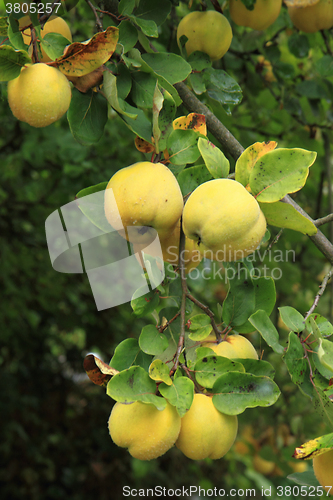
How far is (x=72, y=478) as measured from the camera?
3684 mm

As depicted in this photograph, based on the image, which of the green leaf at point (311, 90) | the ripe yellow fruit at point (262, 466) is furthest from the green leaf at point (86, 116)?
the ripe yellow fruit at point (262, 466)

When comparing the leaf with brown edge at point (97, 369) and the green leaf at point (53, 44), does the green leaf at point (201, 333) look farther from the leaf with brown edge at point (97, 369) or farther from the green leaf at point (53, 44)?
the green leaf at point (53, 44)

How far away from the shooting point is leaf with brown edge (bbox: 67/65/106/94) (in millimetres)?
774

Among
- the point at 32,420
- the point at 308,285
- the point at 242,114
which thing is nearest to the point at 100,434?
the point at 32,420

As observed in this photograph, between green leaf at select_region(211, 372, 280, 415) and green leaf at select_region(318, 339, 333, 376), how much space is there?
0.27 feet

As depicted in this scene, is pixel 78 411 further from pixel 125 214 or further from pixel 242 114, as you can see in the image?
pixel 125 214

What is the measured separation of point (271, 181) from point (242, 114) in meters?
1.40

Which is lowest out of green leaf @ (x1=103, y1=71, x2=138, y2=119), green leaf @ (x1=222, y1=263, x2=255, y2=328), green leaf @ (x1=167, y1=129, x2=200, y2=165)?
green leaf @ (x1=222, y1=263, x2=255, y2=328)

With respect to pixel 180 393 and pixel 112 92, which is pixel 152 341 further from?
pixel 112 92

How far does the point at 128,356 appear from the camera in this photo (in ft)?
2.39

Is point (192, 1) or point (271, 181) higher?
point (192, 1)

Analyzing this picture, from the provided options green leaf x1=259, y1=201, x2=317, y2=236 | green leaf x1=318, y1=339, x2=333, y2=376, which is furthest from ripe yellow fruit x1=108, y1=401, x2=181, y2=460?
green leaf x1=259, y1=201, x2=317, y2=236

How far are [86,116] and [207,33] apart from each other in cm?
45

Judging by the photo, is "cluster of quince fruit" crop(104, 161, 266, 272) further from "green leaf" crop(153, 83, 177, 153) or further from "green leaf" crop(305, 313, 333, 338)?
"green leaf" crop(305, 313, 333, 338)
